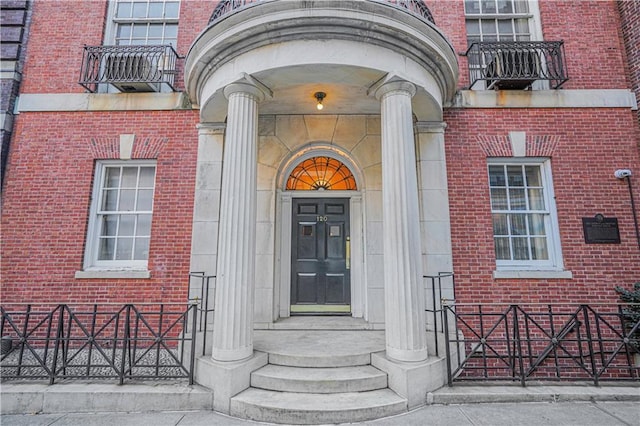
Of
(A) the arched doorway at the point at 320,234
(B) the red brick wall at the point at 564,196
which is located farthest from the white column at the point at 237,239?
(B) the red brick wall at the point at 564,196

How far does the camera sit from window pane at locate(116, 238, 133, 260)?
243 inches

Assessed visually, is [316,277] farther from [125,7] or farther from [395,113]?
[125,7]

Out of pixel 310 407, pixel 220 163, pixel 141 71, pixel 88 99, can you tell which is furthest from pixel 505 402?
pixel 88 99

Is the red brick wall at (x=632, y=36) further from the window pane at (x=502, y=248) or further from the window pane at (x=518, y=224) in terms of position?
the window pane at (x=502, y=248)

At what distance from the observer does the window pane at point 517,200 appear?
615cm

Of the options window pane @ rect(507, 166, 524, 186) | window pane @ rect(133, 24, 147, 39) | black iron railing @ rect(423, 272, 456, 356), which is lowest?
black iron railing @ rect(423, 272, 456, 356)

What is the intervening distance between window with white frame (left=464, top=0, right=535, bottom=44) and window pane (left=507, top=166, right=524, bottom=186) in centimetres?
275

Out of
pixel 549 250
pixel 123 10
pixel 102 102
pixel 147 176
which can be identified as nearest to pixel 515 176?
pixel 549 250

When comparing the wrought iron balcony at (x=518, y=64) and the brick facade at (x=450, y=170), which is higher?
the wrought iron balcony at (x=518, y=64)

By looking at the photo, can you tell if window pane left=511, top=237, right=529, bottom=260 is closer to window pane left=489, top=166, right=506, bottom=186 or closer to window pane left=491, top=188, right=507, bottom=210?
window pane left=491, top=188, right=507, bottom=210

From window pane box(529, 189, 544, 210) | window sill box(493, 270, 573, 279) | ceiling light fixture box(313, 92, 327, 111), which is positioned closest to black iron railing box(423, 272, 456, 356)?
window sill box(493, 270, 573, 279)

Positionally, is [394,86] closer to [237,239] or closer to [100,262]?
[237,239]

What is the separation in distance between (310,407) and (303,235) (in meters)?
3.49

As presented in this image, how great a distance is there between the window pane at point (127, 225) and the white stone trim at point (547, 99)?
6.41 meters
